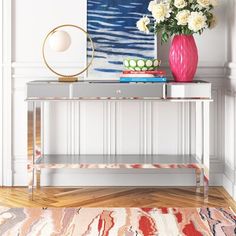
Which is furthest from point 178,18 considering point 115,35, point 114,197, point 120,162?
point 114,197

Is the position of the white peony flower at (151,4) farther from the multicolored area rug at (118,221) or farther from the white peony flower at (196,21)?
the multicolored area rug at (118,221)

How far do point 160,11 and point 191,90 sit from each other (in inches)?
18.5

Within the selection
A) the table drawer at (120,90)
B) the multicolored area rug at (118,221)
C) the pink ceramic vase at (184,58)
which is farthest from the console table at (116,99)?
the multicolored area rug at (118,221)

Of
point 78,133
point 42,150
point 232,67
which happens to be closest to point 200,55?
point 232,67

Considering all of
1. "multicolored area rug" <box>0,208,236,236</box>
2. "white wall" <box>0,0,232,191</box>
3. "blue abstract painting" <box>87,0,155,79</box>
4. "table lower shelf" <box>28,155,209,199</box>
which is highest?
"blue abstract painting" <box>87,0,155,79</box>

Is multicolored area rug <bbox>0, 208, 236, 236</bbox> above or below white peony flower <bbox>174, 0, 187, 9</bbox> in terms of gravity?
below

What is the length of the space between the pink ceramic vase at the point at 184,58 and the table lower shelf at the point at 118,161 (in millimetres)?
467

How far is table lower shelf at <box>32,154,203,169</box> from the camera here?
9.84 feet

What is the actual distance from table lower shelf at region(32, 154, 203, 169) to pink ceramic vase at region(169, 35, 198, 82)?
0.47 m

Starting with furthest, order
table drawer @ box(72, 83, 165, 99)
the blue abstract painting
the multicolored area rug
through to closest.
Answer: the blue abstract painting → table drawer @ box(72, 83, 165, 99) → the multicolored area rug

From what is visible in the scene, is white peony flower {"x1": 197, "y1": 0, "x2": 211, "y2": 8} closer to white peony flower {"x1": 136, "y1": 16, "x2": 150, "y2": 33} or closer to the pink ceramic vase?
the pink ceramic vase

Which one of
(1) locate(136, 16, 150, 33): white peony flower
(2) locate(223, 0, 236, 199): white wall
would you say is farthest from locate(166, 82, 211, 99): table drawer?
(1) locate(136, 16, 150, 33): white peony flower

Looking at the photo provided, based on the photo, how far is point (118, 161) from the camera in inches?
121

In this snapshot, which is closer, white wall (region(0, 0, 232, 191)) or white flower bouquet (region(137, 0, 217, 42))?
white flower bouquet (region(137, 0, 217, 42))
